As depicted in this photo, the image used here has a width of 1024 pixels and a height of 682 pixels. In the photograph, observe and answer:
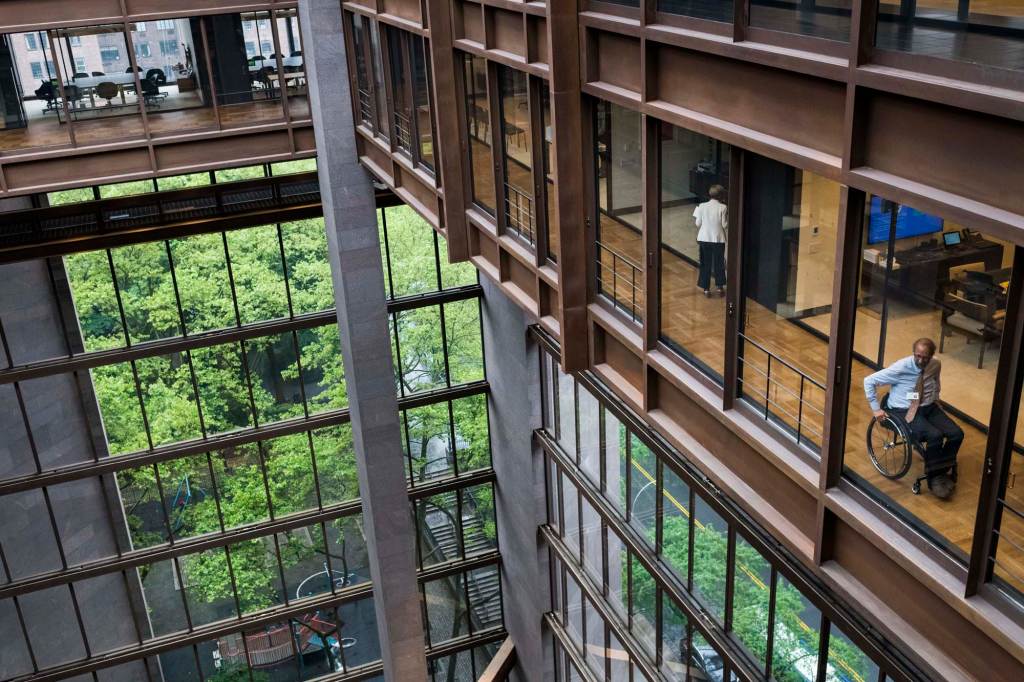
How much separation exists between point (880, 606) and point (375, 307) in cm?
1600

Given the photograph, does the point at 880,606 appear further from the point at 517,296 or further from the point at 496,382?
the point at 496,382

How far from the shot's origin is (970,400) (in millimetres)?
6859

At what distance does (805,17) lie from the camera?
7746mm

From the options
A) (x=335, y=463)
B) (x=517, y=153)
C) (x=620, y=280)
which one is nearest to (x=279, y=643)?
(x=335, y=463)

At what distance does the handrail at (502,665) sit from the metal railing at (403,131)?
46.8 feet

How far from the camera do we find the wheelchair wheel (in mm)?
7469

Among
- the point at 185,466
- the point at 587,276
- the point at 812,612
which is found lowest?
the point at 185,466

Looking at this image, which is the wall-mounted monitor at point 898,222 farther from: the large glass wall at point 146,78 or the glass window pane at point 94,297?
the glass window pane at point 94,297

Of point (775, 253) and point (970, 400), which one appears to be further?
point (775, 253)

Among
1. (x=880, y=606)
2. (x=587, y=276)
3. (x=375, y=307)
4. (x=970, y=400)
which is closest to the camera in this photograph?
(x=970, y=400)

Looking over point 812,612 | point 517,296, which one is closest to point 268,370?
point 517,296

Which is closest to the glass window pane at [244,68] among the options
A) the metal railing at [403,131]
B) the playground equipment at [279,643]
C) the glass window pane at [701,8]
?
the metal railing at [403,131]

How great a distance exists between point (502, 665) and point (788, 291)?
19.9 m

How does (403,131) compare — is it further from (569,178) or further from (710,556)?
(710,556)
